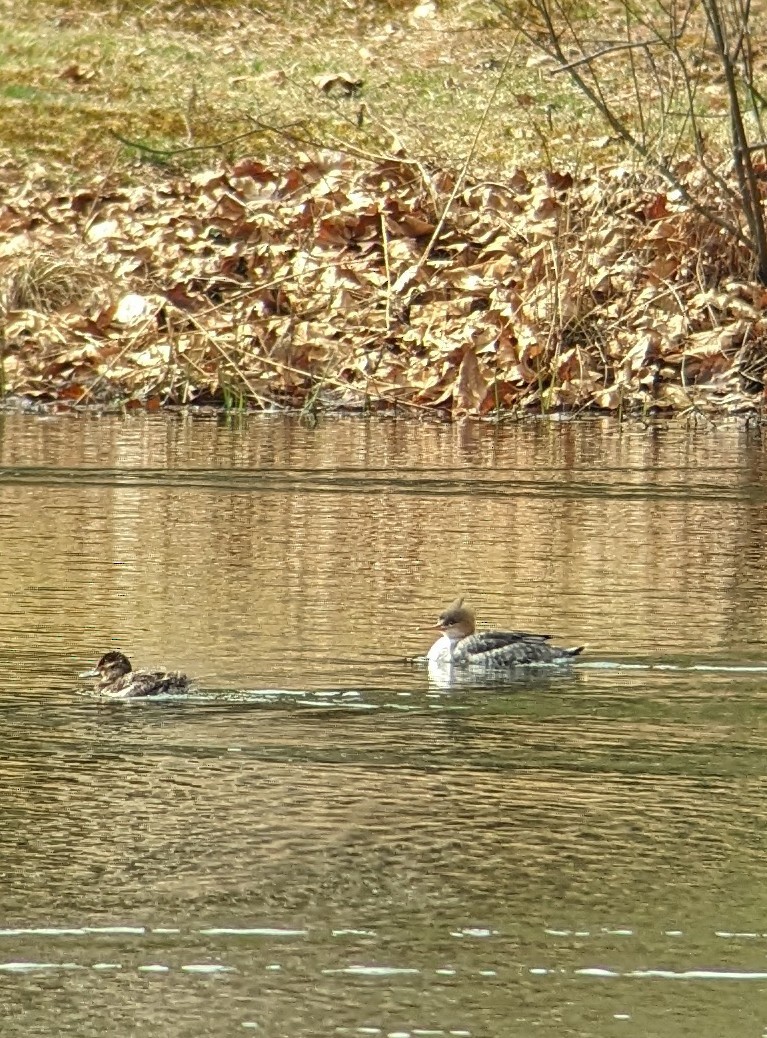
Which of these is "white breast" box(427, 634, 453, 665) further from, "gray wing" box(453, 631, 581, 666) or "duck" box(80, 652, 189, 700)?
"duck" box(80, 652, 189, 700)

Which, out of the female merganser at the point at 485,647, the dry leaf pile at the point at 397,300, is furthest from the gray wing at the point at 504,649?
the dry leaf pile at the point at 397,300

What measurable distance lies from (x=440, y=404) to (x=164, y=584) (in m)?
7.85

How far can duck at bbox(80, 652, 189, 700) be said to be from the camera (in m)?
7.41

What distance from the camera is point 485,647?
8047 millimetres

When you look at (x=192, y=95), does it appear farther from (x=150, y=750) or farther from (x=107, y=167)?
(x=150, y=750)

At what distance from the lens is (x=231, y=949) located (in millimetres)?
5016

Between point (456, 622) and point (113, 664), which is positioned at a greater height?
point (456, 622)

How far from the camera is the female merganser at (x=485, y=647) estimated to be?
802 cm

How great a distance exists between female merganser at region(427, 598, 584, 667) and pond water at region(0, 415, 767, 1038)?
0.09m

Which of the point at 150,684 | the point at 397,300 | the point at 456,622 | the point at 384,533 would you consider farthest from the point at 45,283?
the point at 150,684

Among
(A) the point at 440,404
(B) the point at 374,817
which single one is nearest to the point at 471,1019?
(B) the point at 374,817

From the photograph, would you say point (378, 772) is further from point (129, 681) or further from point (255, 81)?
point (255, 81)

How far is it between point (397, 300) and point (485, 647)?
11.3m

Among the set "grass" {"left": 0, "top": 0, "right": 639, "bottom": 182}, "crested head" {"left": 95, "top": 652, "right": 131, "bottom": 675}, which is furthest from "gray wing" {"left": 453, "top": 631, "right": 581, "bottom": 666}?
"grass" {"left": 0, "top": 0, "right": 639, "bottom": 182}
